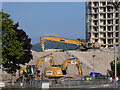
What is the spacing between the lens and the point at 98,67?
96.4 metres

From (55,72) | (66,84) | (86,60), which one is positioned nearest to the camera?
(66,84)

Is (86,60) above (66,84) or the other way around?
above

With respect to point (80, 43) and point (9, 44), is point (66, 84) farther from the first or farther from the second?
point (80, 43)

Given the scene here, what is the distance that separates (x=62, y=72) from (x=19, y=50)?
1170cm

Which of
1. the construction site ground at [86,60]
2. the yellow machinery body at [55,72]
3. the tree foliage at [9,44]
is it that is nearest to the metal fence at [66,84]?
the tree foliage at [9,44]

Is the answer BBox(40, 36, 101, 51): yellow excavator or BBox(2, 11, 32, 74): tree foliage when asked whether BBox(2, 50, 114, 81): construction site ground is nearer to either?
BBox(40, 36, 101, 51): yellow excavator

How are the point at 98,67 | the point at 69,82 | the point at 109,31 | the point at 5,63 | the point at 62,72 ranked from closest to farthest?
the point at 69,82 < the point at 5,63 < the point at 62,72 < the point at 98,67 < the point at 109,31

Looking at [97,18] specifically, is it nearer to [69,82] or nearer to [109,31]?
[109,31]

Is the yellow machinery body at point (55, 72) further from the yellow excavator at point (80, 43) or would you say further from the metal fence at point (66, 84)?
the yellow excavator at point (80, 43)

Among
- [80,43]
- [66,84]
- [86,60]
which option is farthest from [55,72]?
[80,43]

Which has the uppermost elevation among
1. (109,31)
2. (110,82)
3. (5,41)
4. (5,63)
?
(109,31)

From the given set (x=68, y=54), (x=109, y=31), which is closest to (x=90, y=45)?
(x=68, y=54)

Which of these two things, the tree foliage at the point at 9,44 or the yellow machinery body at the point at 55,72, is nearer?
the tree foliage at the point at 9,44

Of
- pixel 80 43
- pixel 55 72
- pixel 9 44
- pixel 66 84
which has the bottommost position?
pixel 66 84
